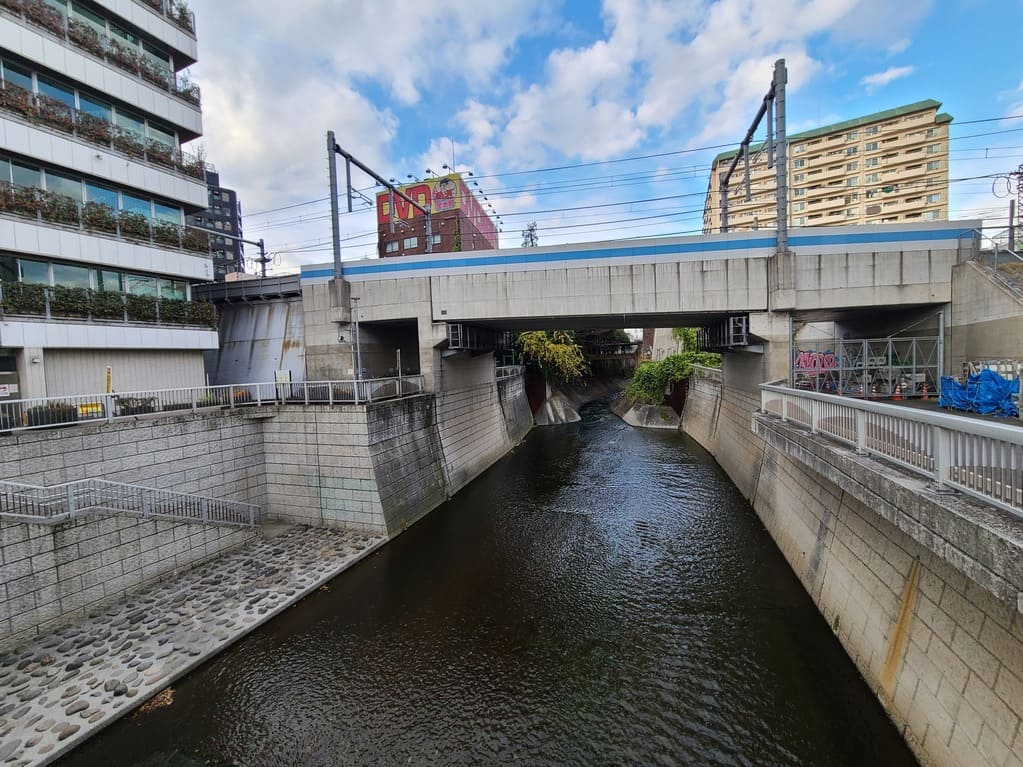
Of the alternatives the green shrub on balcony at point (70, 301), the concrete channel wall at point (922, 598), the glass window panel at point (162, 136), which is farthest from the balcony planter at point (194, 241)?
the concrete channel wall at point (922, 598)

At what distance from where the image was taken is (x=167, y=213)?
55.6 ft

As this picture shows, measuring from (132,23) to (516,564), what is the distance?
22989 mm

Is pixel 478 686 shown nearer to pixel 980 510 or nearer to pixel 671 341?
pixel 980 510

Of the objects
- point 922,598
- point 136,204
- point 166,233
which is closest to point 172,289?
point 166,233

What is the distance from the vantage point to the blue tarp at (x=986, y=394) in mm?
9352

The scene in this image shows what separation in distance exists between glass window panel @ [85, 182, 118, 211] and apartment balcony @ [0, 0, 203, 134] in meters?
3.25

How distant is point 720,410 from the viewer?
2392 cm

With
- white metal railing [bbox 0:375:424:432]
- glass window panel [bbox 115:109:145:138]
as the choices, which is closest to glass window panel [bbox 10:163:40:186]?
glass window panel [bbox 115:109:145:138]

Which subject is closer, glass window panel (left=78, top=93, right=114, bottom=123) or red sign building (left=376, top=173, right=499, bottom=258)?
glass window panel (left=78, top=93, right=114, bottom=123)

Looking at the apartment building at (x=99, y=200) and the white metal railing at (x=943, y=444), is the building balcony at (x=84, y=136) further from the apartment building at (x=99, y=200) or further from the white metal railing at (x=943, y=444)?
the white metal railing at (x=943, y=444)

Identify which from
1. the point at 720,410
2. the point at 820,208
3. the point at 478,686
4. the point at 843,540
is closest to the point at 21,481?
the point at 478,686

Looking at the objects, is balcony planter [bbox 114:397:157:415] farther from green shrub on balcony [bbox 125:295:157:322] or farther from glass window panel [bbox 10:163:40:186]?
glass window panel [bbox 10:163:40:186]

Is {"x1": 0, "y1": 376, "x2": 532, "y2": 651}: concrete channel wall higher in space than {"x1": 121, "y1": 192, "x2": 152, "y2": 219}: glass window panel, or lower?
lower

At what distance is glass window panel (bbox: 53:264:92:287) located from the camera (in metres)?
13.8
